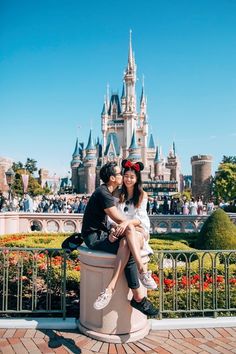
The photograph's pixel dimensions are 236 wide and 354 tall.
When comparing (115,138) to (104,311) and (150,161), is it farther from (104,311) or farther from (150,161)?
(104,311)

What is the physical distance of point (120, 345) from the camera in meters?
3.90

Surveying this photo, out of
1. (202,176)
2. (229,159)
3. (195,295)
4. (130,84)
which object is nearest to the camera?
(195,295)

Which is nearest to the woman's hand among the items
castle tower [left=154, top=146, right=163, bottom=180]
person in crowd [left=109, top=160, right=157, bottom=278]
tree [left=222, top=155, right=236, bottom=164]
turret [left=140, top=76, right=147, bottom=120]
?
person in crowd [left=109, top=160, right=157, bottom=278]

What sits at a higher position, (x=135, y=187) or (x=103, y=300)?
(x=135, y=187)

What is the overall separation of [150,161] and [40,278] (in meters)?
89.8

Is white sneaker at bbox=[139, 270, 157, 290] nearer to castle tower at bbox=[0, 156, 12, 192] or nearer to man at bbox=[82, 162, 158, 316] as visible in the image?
man at bbox=[82, 162, 158, 316]

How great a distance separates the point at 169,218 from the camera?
52.0 ft

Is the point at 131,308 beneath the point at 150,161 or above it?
beneath

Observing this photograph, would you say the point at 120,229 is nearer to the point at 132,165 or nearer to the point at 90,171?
the point at 132,165

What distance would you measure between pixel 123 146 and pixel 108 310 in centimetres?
9138

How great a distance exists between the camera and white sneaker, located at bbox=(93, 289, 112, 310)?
362cm

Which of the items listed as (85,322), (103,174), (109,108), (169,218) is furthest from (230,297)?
(109,108)

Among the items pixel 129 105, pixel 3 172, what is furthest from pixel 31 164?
pixel 3 172

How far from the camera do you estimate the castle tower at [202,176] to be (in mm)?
45000
